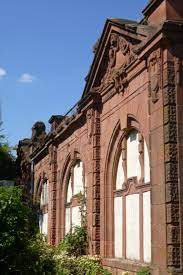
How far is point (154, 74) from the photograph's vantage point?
12.3 metres

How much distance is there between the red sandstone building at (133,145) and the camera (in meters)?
11.4

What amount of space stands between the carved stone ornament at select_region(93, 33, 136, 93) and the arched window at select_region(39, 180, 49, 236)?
39.5 ft

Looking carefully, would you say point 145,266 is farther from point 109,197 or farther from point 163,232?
point 109,197

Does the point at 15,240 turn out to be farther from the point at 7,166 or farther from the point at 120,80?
the point at 7,166

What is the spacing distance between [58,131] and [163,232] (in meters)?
12.9

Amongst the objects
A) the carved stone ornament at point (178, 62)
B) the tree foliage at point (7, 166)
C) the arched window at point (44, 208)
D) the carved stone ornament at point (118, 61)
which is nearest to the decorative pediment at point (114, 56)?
the carved stone ornament at point (118, 61)

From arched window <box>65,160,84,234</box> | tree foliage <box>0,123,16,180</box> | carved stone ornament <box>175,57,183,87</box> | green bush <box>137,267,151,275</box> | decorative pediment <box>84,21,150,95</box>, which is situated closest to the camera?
carved stone ornament <box>175,57,183,87</box>

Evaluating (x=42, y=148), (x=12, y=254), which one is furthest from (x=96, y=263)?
(x=42, y=148)

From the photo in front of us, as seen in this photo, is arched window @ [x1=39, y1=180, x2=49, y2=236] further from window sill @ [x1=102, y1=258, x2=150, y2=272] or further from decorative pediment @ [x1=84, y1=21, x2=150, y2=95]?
window sill @ [x1=102, y1=258, x2=150, y2=272]

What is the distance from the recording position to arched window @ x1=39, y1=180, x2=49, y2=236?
2747cm

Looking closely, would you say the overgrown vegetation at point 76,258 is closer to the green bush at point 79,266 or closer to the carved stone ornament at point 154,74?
the green bush at point 79,266

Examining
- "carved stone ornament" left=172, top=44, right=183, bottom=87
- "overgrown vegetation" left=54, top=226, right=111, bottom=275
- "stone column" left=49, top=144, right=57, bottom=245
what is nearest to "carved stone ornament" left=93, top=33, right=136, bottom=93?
"carved stone ornament" left=172, top=44, right=183, bottom=87

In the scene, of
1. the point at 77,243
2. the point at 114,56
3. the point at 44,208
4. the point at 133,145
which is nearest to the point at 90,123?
the point at 114,56

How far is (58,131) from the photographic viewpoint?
77.7 feet
